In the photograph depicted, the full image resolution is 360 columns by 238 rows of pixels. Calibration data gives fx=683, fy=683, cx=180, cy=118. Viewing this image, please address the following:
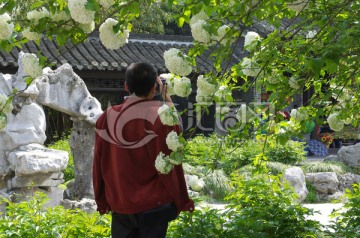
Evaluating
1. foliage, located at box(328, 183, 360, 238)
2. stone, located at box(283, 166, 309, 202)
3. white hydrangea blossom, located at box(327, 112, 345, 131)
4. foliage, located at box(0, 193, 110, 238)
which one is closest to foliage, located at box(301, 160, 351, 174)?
stone, located at box(283, 166, 309, 202)

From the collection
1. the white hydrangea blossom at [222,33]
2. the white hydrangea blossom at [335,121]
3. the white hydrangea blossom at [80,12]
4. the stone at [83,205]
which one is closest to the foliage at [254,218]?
the white hydrangea blossom at [335,121]

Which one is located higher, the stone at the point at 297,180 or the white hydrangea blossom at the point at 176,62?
the white hydrangea blossom at the point at 176,62

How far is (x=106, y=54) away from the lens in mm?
14055

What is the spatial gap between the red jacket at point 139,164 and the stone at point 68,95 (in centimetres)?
414

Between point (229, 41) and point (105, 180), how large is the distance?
1.14 m

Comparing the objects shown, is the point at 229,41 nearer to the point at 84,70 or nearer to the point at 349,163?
the point at 349,163

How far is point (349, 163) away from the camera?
495 inches

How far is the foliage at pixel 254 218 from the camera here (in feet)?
14.4

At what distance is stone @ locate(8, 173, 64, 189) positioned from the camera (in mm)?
6875

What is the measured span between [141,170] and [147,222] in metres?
0.26

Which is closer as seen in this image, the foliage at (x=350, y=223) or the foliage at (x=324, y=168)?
the foliage at (x=350, y=223)

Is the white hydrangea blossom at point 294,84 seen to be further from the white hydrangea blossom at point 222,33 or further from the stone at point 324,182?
the stone at point 324,182

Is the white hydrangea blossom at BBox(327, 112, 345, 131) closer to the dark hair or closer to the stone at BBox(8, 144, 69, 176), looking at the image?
the dark hair

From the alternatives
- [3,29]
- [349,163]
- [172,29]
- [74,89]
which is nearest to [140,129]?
[3,29]
